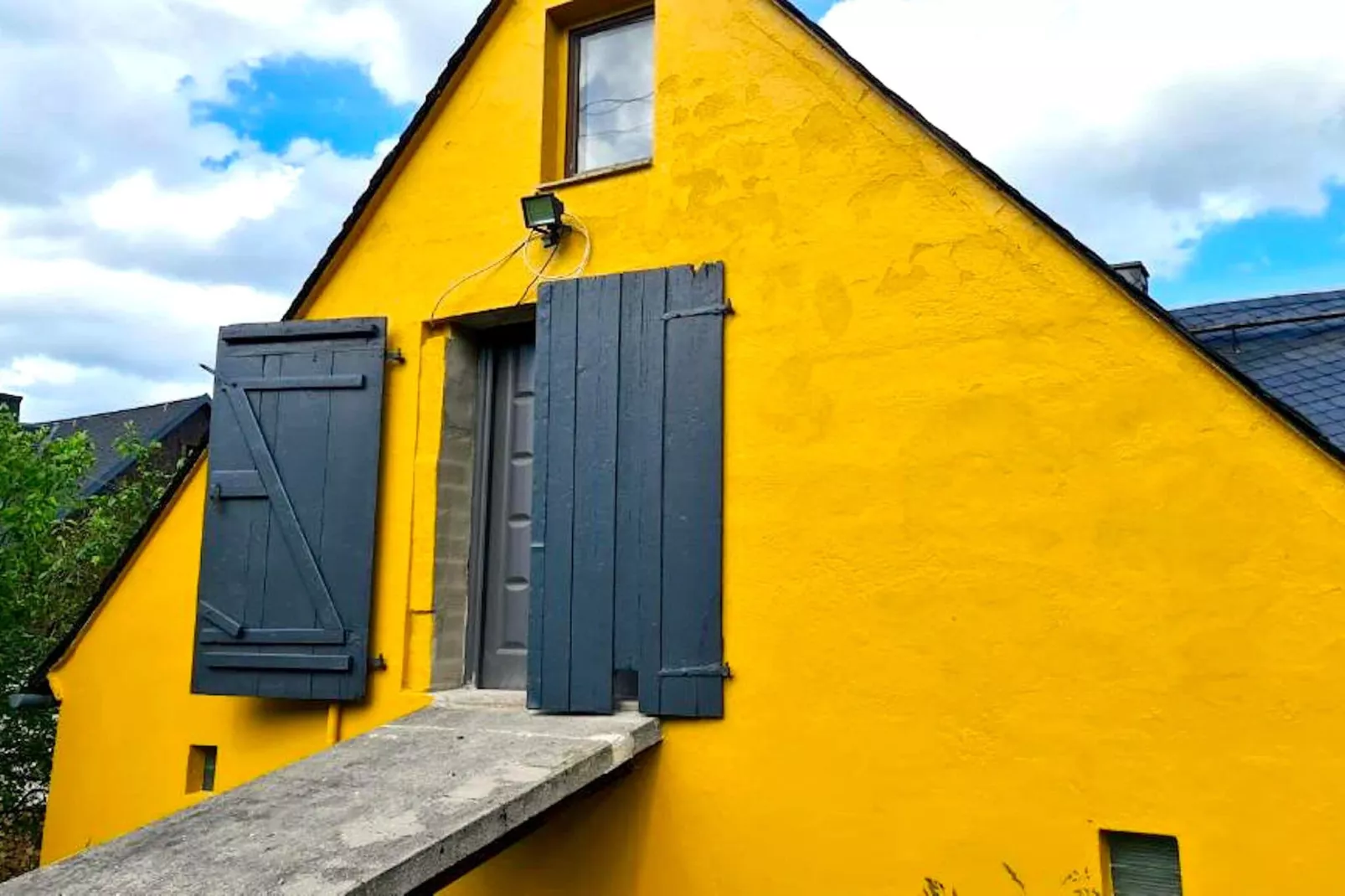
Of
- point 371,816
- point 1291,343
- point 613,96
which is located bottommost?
point 371,816

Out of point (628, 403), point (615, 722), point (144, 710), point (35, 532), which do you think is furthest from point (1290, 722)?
point (35, 532)

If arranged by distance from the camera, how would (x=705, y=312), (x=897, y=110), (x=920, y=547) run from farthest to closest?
1. (x=705, y=312)
2. (x=897, y=110)
3. (x=920, y=547)

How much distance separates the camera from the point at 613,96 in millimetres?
5012

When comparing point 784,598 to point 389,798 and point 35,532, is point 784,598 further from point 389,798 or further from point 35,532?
point 35,532

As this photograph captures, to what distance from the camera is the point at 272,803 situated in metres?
3.42

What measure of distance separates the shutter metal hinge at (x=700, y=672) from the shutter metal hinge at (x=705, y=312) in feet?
4.74

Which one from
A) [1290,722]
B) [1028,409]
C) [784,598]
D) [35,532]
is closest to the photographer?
[1290,722]

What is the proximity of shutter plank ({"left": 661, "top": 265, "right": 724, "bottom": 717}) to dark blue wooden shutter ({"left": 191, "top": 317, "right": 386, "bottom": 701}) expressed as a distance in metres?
1.59

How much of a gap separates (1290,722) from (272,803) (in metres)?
3.27

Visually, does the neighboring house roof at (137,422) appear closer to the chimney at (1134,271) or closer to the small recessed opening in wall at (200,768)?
the small recessed opening in wall at (200,768)

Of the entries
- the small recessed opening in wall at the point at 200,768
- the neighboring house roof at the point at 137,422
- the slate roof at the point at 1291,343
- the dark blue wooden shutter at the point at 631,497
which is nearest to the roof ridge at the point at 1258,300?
the slate roof at the point at 1291,343

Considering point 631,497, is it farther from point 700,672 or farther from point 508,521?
point 508,521

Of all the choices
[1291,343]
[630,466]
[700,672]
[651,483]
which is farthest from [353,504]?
[1291,343]

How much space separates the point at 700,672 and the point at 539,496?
1.09 meters
